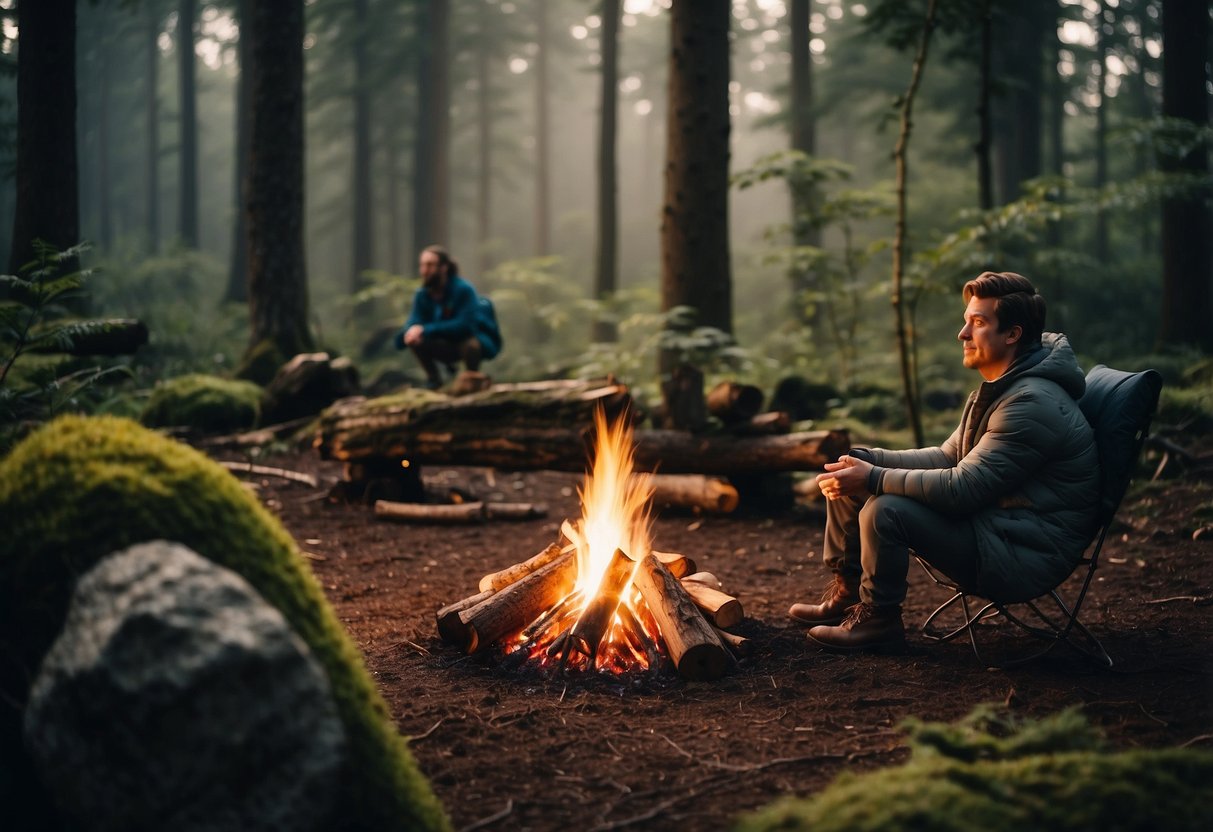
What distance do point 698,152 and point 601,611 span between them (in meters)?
6.61

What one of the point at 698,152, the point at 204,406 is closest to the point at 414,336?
the point at 204,406

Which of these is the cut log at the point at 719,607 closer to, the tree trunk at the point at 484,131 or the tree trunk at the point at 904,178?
the tree trunk at the point at 904,178

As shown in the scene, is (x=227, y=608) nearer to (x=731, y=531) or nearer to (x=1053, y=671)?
(x=1053, y=671)

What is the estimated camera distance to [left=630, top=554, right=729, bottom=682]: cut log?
13.3 ft

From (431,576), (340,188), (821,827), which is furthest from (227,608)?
(340,188)

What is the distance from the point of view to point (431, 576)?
616 cm

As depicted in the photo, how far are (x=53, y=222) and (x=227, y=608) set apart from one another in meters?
10.2

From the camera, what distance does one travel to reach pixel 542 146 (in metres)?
35.3

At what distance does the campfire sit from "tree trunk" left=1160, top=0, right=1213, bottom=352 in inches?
406

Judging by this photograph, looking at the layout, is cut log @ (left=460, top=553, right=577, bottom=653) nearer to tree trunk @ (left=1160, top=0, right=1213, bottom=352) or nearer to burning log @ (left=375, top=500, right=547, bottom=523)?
burning log @ (left=375, top=500, right=547, bottom=523)

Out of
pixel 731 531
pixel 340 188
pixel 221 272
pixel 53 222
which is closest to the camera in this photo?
pixel 731 531

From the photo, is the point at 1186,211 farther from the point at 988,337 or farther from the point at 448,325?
the point at 988,337

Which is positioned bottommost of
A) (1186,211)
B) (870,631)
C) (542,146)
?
(870,631)

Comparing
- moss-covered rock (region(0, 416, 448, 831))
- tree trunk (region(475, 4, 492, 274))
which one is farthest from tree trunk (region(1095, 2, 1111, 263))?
moss-covered rock (region(0, 416, 448, 831))
